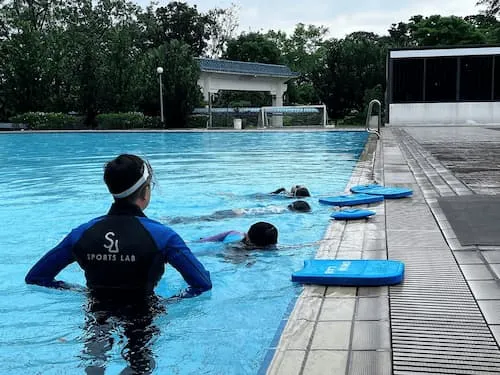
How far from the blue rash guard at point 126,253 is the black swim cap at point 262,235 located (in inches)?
93.3

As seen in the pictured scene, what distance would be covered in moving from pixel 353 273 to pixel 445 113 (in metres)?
25.9

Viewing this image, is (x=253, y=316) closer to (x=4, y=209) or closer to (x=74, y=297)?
(x=74, y=297)

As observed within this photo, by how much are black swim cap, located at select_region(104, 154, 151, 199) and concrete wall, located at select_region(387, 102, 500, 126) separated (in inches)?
1030

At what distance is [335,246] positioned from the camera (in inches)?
184

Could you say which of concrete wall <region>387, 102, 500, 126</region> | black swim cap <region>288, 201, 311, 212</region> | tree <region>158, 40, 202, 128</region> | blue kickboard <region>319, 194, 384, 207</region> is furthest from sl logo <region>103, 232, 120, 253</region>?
tree <region>158, 40, 202, 128</region>

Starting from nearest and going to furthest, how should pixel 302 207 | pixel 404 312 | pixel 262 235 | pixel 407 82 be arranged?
pixel 404 312 < pixel 262 235 < pixel 302 207 < pixel 407 82

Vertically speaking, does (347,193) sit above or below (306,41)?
below

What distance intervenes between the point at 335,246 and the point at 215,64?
34.9 m

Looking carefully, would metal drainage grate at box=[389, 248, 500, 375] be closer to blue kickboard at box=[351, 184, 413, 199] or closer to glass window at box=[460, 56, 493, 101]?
blue kickboard at box=[351, 184, 413, 199]

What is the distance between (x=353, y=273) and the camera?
11.7 ft

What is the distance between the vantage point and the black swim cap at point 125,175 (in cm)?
278

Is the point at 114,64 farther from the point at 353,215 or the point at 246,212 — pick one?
the point at 353,215

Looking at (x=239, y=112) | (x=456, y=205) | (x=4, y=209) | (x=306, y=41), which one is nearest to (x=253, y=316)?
(x=456, y=205)

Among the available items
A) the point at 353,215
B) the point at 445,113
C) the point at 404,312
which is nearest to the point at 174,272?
the point at 353,215
